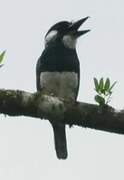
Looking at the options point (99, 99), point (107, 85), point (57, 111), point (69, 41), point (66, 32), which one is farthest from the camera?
point (66, 32)

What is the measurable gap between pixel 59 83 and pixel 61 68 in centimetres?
19

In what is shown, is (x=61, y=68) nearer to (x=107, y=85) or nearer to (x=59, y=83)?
(x=59, y=83)

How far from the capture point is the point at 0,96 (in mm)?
3818

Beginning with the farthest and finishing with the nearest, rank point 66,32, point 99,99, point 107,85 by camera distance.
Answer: point 66,32 < point 107,85 < point 99,99

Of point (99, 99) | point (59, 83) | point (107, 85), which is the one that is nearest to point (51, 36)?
point (59, 83)

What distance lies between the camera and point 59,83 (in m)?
6.10

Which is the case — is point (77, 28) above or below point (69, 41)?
above

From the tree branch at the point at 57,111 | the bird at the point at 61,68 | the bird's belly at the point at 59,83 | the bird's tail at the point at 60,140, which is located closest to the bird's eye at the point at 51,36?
the bird at the point at 61,68

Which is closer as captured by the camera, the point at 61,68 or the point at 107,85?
the point at 107,85

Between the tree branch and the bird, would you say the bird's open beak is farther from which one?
the tree branch

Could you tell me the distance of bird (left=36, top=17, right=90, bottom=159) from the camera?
611 cm

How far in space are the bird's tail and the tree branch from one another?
1.77 metres

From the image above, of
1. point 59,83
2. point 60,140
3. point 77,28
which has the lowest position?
point 60,140

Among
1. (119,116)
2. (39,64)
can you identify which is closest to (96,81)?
(119,116)
